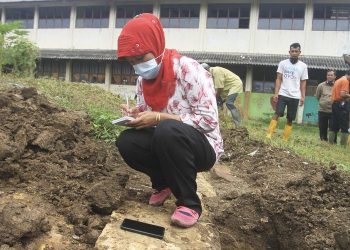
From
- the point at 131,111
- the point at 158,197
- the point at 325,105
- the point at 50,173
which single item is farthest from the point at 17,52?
the point at 158,197

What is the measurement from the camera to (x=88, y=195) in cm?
253

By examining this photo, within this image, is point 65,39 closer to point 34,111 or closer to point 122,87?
point 122,87

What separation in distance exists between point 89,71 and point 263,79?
30.5ft

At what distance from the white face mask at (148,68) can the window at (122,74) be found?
19300 mm

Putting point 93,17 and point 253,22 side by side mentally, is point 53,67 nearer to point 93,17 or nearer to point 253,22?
point 93,17

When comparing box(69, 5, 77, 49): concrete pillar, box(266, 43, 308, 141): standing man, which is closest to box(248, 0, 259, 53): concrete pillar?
box(69, 5, 77, 49): concrete pillar

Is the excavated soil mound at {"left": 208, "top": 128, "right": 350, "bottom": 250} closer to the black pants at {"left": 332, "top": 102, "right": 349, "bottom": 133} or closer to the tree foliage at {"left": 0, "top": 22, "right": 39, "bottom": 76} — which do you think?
the black pants at {"left": 332, "top": 102, "right": 349, "bottom": 133}

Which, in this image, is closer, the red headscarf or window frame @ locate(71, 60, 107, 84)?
the red headscarf

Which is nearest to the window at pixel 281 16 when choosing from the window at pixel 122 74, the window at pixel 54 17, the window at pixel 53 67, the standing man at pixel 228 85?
the window at pixel 122 74

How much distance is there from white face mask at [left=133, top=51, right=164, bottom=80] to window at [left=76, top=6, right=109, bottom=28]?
69.1 ft

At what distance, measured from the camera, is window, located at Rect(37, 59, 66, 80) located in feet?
77.6

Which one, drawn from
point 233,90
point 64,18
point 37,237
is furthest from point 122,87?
point 37,237

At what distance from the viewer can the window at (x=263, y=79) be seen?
63.7 feet

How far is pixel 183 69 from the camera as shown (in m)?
2.50
